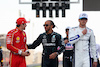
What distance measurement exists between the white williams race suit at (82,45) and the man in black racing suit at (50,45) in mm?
432

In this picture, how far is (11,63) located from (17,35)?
70 centimetres

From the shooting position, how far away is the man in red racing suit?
5949mm

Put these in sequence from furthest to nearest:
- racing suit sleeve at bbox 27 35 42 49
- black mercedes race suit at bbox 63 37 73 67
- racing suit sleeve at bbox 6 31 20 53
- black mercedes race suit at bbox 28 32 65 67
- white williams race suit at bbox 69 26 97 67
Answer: black mercedes race suit at bbox 63 37 73 67, racing suit sleeve at bbox 27 35 42 49, black mercedes race suit at bbox 28 32 65 67, racing suit sleeve at bbox 6 31 20 53, white williams race suit at bbox 69 26 97 67

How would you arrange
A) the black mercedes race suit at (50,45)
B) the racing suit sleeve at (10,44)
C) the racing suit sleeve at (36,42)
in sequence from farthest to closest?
the racing suit sleeve at (36,42) → the black mercedes race suit at (50,45) → the racing suit sleeve at (10,44)

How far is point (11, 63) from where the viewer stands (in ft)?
20.1

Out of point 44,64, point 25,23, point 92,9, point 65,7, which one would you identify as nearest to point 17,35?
point 25,23

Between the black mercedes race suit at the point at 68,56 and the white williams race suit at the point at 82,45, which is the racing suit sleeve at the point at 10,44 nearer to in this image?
the white williams race suit at the point at 82,45

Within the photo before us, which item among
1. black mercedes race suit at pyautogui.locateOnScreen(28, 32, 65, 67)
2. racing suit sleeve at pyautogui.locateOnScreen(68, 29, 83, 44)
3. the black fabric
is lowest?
the black fabric

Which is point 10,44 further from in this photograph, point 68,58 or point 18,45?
point 68,58

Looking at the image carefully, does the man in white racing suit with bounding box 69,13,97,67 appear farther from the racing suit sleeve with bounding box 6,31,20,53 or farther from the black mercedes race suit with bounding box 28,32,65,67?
the racing suit sleeve with bounding box 6,31,20,53

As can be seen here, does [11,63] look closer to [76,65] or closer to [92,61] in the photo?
[76,65]

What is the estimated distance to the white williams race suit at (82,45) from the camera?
5.71 meters

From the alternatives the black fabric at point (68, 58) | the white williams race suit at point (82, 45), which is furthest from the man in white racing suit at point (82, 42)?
the black fabric at point (68, 58)

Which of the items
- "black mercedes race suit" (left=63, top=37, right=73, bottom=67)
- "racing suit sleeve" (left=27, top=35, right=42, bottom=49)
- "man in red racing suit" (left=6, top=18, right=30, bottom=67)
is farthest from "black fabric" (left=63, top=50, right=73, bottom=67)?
"man in red racing suit" (left=6, top=18, right=30, bottom=67)
